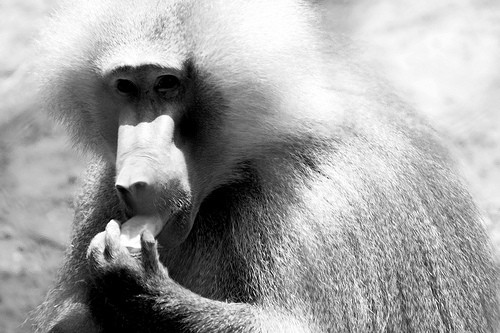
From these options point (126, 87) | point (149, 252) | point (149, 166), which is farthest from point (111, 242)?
point (126, 87)

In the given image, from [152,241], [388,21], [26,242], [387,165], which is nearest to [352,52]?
[387,165]

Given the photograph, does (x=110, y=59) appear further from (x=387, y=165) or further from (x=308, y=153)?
(x=387, y=165)

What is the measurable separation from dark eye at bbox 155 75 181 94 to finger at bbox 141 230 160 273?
573 mm

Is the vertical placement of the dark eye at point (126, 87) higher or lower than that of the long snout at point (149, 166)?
higher

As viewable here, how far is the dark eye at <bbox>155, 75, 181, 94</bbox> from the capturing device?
348cm

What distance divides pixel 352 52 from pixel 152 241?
4.88 feet

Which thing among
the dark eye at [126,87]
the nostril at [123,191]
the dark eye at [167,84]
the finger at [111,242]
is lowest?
the finger at [111,242]

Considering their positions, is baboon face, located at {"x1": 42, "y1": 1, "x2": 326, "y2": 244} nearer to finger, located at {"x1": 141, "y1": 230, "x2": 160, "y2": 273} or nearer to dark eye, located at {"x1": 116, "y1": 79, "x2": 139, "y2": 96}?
dark eye, located at {"x1": 116, "y1": 79, "x2": 139, "y2": 96}

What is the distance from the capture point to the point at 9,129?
6.16 metres

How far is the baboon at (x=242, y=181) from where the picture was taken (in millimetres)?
3375

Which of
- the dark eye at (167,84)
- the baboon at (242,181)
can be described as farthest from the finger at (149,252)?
the dark eye at (167,84)

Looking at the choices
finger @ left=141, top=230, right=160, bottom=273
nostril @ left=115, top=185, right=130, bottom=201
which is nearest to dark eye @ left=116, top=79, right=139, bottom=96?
nostril @ left=115, top=185, right=130, bottom=201

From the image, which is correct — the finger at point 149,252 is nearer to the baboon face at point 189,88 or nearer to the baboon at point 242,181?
the baboon at point 242,181

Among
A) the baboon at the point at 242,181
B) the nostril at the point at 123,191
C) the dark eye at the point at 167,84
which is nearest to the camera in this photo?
the nostril at the point at 123,191
